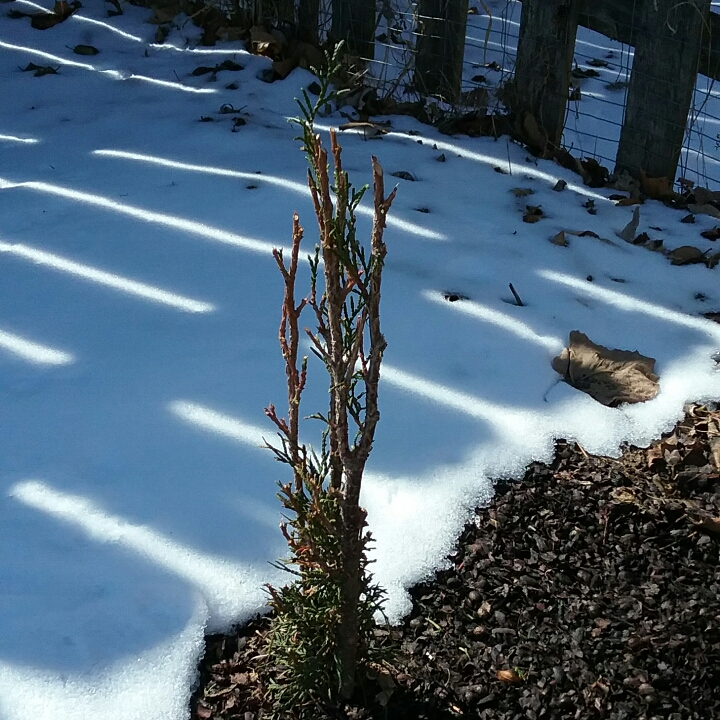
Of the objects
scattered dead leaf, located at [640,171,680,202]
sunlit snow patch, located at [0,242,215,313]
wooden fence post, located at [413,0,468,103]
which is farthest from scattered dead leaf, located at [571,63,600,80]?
sunlit snow patch, located at [0,242,215,313]

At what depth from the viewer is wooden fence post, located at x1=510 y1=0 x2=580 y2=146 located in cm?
352

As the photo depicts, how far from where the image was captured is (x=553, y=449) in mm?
2213

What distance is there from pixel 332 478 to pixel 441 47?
297cm

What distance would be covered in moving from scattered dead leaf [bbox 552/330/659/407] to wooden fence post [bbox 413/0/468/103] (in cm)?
188

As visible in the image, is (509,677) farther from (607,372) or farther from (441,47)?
(441,47)

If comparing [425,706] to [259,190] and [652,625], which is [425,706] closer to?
[652,625]

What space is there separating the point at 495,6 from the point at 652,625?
465cm

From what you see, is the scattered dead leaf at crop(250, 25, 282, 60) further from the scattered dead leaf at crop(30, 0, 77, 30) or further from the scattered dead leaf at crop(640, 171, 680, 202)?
the scattered dead leaf at crop(640, 171, 680, 202)

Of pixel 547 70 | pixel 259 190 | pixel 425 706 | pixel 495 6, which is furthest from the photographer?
pixel 495 6

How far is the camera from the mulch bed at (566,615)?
1.67 meters

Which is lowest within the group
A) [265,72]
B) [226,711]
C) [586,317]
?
[226,711]

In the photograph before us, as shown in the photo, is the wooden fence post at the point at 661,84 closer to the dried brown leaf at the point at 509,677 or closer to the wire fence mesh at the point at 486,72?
the wire fence mesh at the point at 486,72

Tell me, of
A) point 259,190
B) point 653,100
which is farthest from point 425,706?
point 653,100

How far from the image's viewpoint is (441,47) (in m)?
3.94
